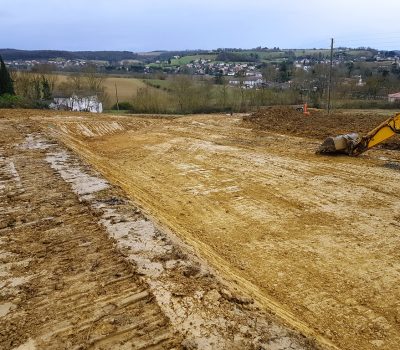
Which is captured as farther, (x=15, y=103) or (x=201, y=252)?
(x=15, y=103)

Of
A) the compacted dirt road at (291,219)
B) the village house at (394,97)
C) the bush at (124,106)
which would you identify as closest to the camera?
the compacted dirt road at (291,219)

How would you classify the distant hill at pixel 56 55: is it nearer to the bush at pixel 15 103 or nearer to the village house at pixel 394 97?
the bush at pixel 15 103

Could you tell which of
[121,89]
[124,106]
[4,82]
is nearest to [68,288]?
[124,106]

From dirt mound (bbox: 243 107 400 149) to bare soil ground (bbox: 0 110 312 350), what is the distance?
429 inches

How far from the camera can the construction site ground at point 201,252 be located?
372 cm

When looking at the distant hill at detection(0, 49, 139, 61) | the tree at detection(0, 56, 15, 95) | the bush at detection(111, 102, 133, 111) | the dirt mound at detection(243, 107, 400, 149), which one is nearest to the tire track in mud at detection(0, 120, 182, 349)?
the dirt mound at detection(243, 107, 400, 149)

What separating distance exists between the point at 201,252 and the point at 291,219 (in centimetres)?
261

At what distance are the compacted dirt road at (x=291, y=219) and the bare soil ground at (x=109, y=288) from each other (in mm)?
561

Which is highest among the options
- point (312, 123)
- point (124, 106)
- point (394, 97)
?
point (312, 123)

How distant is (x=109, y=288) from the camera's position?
14.0ft

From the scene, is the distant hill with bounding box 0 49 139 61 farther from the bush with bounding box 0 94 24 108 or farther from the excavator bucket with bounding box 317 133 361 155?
the excavator bucket with bounding box 317 133 361 155

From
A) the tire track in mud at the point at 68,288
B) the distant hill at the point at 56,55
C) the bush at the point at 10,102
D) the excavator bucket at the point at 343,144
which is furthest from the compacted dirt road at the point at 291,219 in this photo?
the distant hill at the point at 56,55

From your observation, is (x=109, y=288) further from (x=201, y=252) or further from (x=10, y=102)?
(x=10, y=102)

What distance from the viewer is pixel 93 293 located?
417cm
